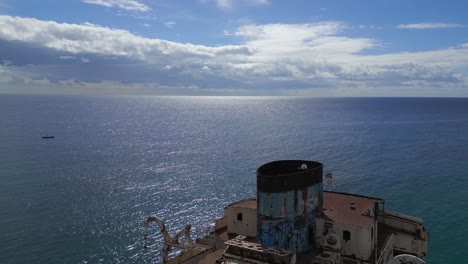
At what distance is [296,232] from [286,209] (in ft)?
6.18

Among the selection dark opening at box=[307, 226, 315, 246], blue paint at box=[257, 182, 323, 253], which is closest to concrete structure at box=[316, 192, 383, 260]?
dark opening at box=[307, 226, 315, 246]

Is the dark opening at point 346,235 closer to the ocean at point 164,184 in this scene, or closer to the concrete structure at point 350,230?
the concrete structure at point 350,230

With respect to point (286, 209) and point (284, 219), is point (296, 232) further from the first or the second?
point (286, 209)

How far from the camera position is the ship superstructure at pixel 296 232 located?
22.8 meters

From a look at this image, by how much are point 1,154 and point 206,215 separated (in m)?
72.4

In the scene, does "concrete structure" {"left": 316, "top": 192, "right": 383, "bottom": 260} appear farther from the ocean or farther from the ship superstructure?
the ocean

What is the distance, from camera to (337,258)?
23453mm

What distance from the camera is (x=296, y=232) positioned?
989 inches

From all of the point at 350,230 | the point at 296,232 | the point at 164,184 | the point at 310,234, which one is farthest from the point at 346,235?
the point at 164,184

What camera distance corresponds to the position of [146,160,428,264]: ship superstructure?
74.8 ft

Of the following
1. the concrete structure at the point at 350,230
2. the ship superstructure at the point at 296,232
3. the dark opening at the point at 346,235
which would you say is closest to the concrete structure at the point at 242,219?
the ship superstructure at the point at 296,232

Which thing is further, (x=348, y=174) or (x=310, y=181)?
(x=348, y=174)

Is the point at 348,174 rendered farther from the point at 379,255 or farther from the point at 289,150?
the point at 379,255

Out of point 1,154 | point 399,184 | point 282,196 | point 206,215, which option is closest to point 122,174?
point 206,215
